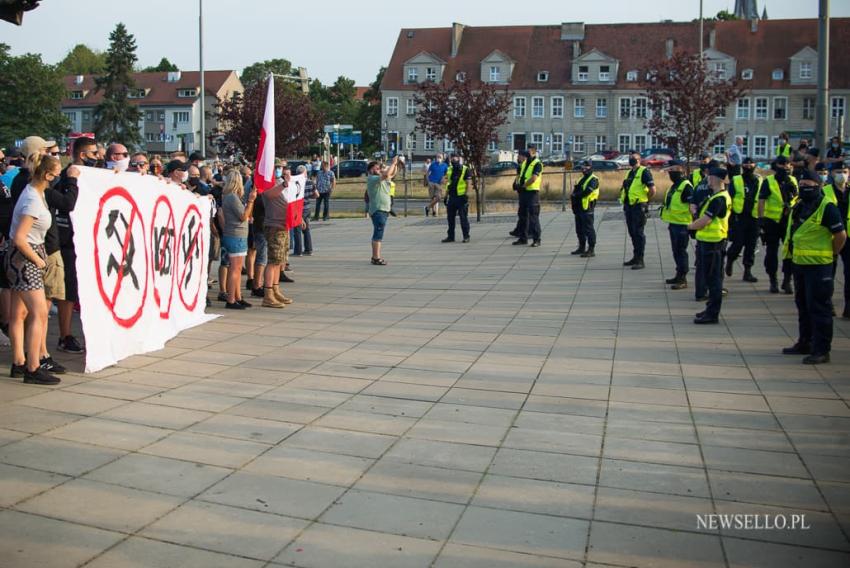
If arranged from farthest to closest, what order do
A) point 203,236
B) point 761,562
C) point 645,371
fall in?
point 203,236, point 645,371, point 761,562

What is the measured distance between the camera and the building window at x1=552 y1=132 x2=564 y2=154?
292 ft

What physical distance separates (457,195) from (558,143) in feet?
228

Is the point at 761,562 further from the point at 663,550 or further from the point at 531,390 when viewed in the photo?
the point at 531,390

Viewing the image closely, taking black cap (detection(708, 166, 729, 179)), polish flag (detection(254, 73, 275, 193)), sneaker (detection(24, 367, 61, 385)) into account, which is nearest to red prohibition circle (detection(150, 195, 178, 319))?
sneaker (detection(24, 367, 61, 385))

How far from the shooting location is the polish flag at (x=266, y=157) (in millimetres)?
12641

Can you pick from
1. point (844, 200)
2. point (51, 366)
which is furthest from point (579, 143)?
point (51, 366)

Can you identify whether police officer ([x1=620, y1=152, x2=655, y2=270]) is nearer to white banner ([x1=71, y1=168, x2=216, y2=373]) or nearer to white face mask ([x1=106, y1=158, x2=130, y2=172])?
white banner ([x1=71, y1=168, x2=216, y2=373])

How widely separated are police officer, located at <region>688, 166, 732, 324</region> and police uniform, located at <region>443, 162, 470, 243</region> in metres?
9.41

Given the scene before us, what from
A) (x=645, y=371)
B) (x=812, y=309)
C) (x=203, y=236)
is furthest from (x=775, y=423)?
(x=203, y=236)

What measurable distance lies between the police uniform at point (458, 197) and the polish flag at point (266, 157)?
29.4ft

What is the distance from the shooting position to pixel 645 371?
30.6ft

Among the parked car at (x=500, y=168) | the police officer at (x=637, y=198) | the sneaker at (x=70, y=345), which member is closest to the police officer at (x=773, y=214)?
the police officer at (x=637, y=198)

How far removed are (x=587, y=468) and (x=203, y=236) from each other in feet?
22.6

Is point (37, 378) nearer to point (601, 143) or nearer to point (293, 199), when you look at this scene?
point (293, 199)
